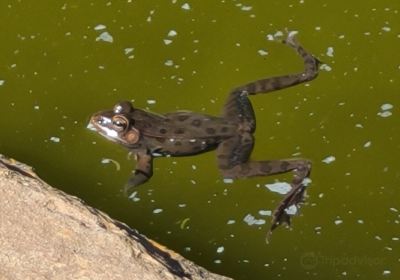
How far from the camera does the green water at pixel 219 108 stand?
14.6ft

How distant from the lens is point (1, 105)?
5.25 metres

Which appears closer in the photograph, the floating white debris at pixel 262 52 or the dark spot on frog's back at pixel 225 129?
the dark spot on frog's back at pixel 225 129

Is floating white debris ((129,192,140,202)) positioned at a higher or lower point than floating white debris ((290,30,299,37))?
lower

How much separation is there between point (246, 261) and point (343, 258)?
0.55 metres

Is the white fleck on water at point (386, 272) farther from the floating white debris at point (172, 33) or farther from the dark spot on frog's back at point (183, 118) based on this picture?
the floating white debris at point (172, 33)

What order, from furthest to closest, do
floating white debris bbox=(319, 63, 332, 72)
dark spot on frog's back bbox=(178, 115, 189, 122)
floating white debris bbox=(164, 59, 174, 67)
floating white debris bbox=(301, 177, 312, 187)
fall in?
1. floating white debris bbox=(164, 59, 174, 67)
2. floating white debris bbox=(319, 63, 332, 72)
3. dark spot on frog's back bbox=(178, 115, 189, 122)
4. floating white debris bbox=(301, 177, 312, 187)

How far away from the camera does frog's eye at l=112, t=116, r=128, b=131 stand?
5004 millimetres

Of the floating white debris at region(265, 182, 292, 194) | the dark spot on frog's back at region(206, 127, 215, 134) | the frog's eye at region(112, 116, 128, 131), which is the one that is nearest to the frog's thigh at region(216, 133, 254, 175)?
the dark spot on frog's back at region(206, 127, 215, 134)

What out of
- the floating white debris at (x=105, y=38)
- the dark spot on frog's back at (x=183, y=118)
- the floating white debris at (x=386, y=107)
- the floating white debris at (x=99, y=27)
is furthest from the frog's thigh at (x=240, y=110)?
the floating white debris at (x=99, y=27)

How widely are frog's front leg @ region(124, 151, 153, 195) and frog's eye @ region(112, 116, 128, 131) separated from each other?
0.71 feet

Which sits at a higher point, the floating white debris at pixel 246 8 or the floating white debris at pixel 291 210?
the floating white debris at pixel 246 8

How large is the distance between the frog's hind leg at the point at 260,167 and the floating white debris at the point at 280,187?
37mm

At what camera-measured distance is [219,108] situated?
17.2 ft

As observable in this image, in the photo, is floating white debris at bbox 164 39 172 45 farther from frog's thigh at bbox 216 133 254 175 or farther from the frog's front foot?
the frog's front foot
